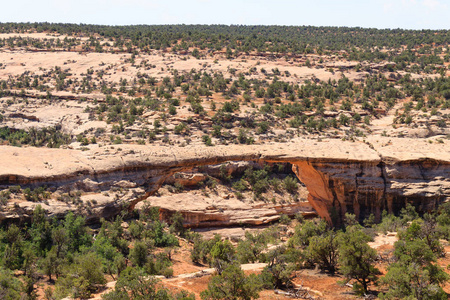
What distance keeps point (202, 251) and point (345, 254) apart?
10.9m

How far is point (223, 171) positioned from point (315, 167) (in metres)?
10.8

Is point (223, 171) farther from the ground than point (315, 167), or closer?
closer

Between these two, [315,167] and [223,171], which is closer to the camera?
[315,167]

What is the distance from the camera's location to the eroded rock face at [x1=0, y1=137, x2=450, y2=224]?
2845 centimetres

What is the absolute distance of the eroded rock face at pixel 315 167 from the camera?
28.5 m

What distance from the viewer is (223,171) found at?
41438 millimetres

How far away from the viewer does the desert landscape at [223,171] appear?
2030 cm

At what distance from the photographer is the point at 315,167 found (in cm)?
3300

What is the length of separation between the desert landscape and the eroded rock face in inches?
4.4

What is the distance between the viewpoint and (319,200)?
36.1 meters

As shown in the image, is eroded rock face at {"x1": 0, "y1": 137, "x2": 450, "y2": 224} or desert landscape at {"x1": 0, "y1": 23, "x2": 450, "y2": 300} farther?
eroded rock face at {"x1": 0, "y1": 137, "x2": 450, "y2": 224}

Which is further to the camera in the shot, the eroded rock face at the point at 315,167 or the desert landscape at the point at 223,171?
the eroded rock face at the point at 315,167

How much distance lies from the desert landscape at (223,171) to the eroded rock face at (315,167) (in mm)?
112

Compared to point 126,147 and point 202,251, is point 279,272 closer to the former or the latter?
point 202,251
